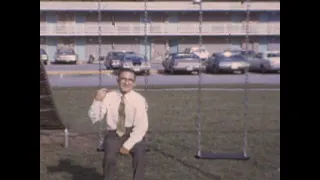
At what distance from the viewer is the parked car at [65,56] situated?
32.5m

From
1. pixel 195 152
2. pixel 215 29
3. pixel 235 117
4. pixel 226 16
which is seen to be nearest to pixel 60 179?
pixel 195 152

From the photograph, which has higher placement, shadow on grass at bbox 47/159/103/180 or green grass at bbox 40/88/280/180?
green grass at bbox 40/88/280/180

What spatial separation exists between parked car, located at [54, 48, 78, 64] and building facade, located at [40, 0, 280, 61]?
444 millimetres

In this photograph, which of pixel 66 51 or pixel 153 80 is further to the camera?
pixel 66 51

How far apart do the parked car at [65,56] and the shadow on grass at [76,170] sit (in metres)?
25.9

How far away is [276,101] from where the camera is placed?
50.0 feet

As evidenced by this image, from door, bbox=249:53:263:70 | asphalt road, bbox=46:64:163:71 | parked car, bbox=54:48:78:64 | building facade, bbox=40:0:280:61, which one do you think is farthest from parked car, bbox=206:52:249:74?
parked car, bbox=54:48:78:64

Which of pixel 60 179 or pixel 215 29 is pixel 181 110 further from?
pixel 60 179

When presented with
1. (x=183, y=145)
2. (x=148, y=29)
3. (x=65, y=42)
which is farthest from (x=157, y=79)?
(x=183, y=145)

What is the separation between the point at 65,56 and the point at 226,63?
11.1m

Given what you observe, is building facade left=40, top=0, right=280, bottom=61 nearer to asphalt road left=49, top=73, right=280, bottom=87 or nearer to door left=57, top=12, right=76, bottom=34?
door left=57, top=12, right=76, bottom=34

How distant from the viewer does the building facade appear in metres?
20.7

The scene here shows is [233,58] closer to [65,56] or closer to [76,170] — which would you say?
[65,56]

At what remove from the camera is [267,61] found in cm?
2981
